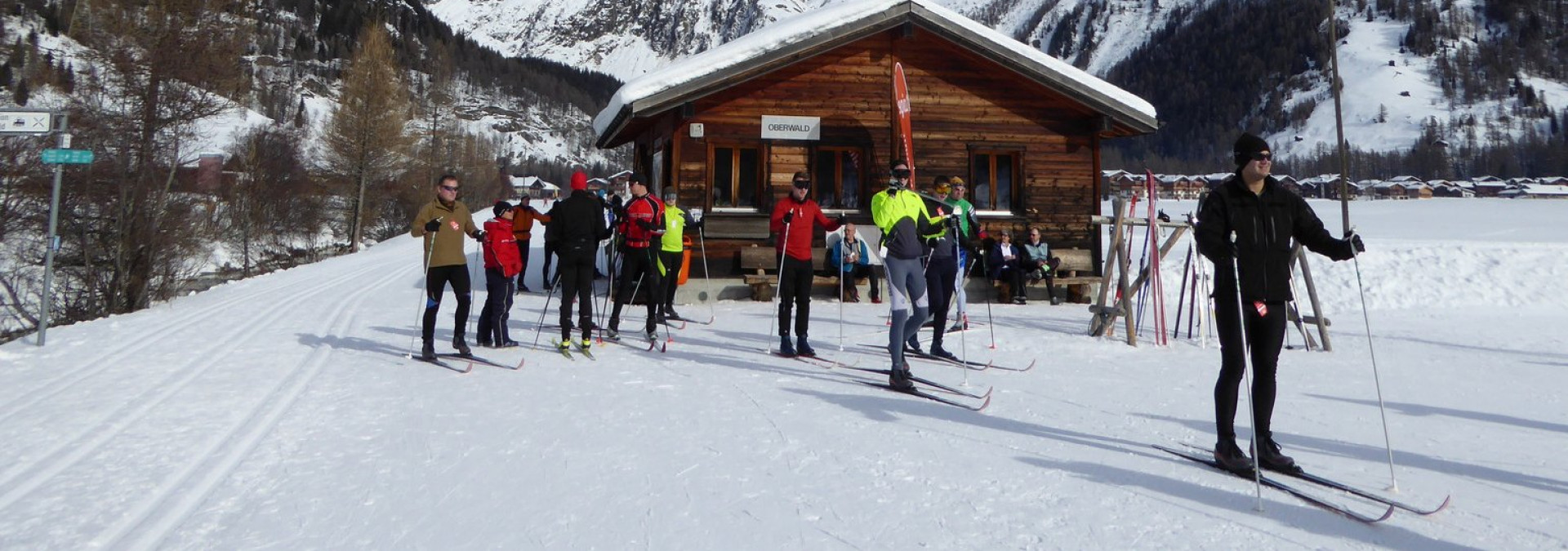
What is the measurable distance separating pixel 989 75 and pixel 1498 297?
9351mm

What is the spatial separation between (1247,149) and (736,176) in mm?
10773

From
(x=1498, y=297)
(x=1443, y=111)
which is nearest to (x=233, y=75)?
(x=1498, y=297)

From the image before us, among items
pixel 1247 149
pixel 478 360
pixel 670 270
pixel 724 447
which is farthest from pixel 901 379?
pixel 670 270

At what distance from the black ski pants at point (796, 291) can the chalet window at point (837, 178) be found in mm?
6643

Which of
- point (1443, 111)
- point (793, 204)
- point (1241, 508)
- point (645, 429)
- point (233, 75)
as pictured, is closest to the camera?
point (1241, 508)

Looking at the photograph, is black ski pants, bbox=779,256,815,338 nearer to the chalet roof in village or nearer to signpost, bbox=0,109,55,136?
the chalet roof in village

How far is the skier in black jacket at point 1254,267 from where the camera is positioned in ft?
15.4

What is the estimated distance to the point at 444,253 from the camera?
8.34 metres

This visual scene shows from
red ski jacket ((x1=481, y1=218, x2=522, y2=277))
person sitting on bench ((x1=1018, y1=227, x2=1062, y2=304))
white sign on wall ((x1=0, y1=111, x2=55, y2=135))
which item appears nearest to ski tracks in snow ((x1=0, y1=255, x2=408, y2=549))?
red ski jacket ((x1=481, y1=218, x2=522, y2=277))

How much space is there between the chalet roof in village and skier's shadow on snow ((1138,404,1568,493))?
30.7 feet

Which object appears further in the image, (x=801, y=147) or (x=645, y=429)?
(x=801, y=147)

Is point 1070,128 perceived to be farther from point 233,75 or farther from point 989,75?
point 233,75

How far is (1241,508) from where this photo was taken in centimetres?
421

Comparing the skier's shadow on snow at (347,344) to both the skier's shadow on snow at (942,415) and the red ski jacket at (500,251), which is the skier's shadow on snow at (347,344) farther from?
the skier's shadow on snow at (942,415)
